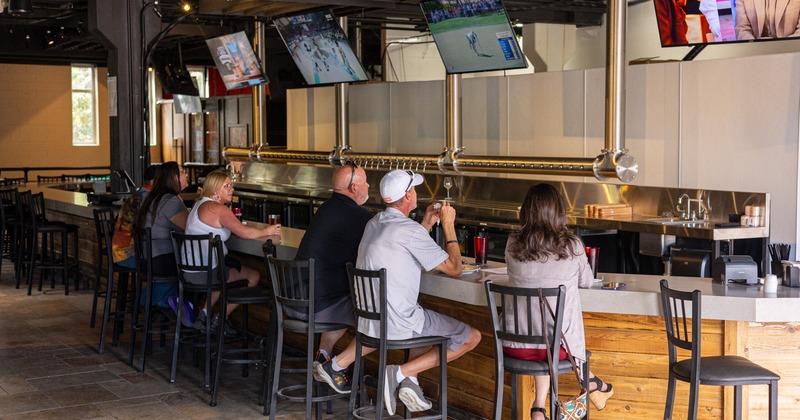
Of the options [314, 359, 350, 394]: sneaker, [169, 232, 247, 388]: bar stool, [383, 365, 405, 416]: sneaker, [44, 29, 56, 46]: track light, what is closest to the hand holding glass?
[169, 232, 247, 388]: bar stool

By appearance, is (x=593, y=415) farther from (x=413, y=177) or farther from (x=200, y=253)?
(x=200, y=253)

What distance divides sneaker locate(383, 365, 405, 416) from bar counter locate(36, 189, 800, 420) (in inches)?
17.1

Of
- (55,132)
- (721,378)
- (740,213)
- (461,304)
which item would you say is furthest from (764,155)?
(55,132)

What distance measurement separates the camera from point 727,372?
3.67 metres

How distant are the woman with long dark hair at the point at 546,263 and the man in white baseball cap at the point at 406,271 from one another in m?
0.43

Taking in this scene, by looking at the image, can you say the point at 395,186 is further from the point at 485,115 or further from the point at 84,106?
the point at 84,106

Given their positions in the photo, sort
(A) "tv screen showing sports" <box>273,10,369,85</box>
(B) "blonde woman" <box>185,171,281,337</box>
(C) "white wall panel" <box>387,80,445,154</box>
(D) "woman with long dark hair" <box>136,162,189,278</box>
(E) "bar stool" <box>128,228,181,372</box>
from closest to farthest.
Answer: (B) "blonde woman" <box>185,171,281,337</box>, (E) "bar stool" <box>128,228,181,372</box>, (D) "woman with long dark hair" <box>136,162,189,278</box>, (A) "tv screen showing sports" <box>273,10,369,85</box>, (C) "white wall panel" <box>387,80,445,154</box>

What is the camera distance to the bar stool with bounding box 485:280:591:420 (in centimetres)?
376

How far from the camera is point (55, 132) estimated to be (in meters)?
19.6

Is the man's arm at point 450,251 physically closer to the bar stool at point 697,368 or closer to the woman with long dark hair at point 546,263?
the woman with long dark hair at point 546,263

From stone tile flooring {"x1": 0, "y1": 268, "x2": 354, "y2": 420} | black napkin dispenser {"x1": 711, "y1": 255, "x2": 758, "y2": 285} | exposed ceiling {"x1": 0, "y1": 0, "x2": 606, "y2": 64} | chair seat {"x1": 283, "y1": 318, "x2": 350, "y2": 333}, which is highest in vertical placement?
exposed ceiling {"x1": 0, "y1": 0, "x2": 606, "y2": 64}

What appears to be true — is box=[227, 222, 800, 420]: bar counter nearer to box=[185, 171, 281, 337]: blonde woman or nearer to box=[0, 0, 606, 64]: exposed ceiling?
box=[185, 171, 281, 337]: blonde woman

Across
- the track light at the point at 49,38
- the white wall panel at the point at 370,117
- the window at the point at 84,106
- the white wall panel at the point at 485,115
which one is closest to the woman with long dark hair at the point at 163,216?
the white wall panel at the point at 485,115

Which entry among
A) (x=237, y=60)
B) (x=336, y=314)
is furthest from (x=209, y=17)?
(x=336, y=314)
